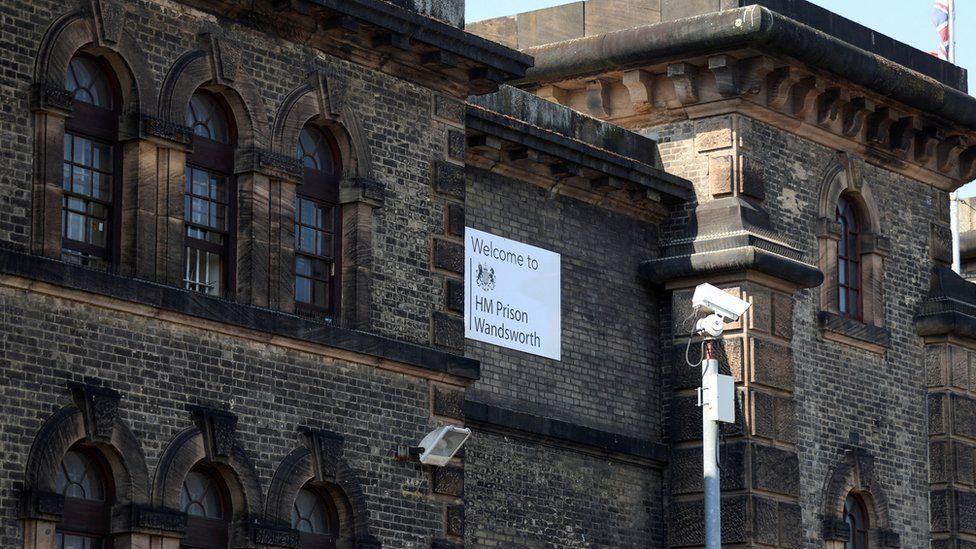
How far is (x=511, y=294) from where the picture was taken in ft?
90.8

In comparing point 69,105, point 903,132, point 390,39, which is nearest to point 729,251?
point 903,132

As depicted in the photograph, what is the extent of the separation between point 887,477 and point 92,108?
43.8 ft

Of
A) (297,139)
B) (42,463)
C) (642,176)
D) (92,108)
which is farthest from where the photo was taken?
(642,176)

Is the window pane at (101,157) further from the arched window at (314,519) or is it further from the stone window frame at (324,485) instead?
the arched window at (314,519)

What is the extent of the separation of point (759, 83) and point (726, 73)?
45 centimetres

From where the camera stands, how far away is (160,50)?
22.4 metres

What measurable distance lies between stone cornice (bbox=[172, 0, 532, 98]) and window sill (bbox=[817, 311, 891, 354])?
6.40m

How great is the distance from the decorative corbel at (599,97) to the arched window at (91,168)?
981cm

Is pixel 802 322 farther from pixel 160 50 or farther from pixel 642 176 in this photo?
pixel 160 50

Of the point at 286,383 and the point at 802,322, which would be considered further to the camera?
the point at 802,322

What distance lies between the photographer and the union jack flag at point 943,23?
34719 mm

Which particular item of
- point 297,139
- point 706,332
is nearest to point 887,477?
point 706,332

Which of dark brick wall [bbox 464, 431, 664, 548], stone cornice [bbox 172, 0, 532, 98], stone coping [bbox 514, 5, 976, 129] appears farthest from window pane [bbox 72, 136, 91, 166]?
stone coping [bbox 514, 5, 976, 129]

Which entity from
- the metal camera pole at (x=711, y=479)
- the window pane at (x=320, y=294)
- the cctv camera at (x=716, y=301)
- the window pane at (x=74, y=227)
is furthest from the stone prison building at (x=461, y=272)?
the cctv camera at (x=716, y=301)
